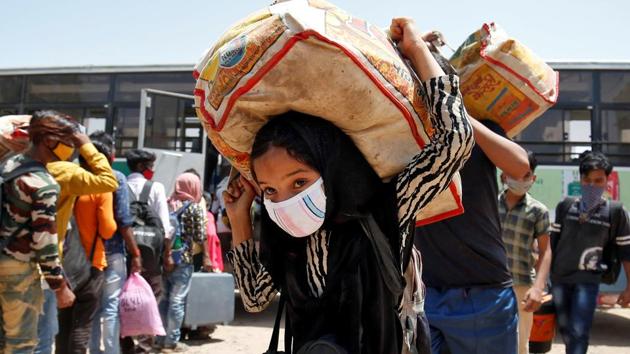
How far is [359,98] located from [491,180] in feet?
3.83

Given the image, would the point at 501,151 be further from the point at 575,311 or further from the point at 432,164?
the point at 575,311

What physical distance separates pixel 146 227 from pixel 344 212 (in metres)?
4.09

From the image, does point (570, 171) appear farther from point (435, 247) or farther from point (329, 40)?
point (329, 40)

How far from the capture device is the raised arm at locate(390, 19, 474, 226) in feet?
5.13

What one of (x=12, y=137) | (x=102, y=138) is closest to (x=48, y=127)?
(x=12, y=137)

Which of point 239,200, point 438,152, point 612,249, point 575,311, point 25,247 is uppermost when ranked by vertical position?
point 438,152

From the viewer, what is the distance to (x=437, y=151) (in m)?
1.56

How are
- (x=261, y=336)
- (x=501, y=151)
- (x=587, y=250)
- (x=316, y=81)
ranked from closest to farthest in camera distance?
1. (x=316, y=81)
2. (x=501, y=151)
3. (x=587, y=250)
4. (x=261, y=336)

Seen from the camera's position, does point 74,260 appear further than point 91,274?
No

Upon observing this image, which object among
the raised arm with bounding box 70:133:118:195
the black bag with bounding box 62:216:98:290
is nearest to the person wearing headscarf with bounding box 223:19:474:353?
the raised arm with bounding box 70:133:118:195

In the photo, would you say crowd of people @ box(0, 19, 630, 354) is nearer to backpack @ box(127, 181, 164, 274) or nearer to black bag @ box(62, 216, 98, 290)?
black bag @ box(62, 216, 98, 290)

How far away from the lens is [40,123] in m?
3.60

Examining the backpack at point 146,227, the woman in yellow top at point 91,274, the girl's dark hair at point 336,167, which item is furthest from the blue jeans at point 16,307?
the girl's dark hair at point 336,167

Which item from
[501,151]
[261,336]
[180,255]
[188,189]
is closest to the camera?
[501,151]
